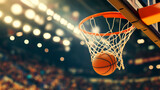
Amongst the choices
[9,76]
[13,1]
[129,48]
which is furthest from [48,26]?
[129,48]

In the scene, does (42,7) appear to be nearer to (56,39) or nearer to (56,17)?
(56,17)

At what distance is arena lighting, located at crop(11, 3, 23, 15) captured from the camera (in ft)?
13.5

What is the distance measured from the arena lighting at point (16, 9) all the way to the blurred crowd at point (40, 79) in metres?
1.13

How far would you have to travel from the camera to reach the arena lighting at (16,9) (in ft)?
13.5

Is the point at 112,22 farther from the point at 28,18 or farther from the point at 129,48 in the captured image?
the point at 129,48

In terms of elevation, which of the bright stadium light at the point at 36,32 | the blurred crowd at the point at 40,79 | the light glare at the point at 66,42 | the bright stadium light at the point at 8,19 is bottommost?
the blurred crowd at the point at 40,79

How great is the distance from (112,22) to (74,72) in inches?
132

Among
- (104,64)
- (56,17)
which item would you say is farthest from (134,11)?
(56,17)

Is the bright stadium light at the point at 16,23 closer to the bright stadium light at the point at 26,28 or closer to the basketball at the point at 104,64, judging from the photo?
the bright stadium light at the point at 26,28

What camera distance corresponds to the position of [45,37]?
5039mm

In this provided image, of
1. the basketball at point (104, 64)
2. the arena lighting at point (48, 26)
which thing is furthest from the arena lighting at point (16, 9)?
the basketball at point (104, 64)

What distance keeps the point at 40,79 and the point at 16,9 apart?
2274 mm

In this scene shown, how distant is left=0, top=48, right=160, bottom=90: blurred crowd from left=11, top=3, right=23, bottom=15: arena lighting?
1132 millimetres

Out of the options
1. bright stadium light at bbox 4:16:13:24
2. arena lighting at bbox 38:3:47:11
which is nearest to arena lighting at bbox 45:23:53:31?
arena lighting at bbox 38:3:47:11
